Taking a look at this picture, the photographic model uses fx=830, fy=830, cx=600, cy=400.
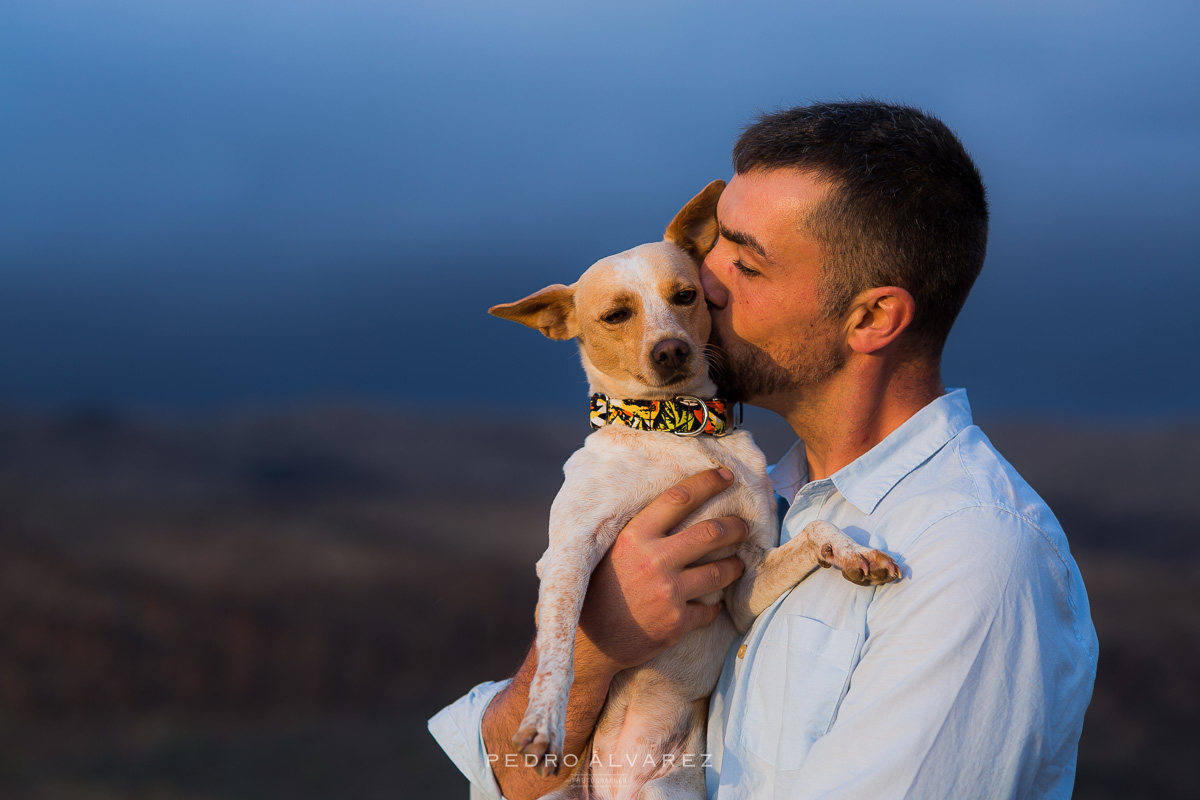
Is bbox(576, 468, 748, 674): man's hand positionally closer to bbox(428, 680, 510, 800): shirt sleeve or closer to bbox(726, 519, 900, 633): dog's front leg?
bbox(726, 519, 900, 633): dog's front leg

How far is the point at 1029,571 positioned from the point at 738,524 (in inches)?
30.8

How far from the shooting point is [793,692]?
1808mm

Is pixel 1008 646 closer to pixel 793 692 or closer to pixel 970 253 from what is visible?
pixel 793 692

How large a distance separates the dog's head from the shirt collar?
0.60 meters

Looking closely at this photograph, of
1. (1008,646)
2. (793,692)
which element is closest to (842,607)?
(793,692)

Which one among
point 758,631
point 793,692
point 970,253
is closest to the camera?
point 793,692

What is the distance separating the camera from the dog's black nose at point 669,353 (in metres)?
2.40

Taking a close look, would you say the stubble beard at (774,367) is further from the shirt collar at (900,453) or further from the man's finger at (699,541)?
the man's finger at (699,541)

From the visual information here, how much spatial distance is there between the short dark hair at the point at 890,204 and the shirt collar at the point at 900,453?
0.23 metres

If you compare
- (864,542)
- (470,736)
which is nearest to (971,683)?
(864,542)

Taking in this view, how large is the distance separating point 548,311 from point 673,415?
625mm

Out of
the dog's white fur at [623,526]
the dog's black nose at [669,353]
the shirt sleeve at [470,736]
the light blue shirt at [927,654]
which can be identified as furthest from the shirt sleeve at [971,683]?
the shirt sleeve at [470,736]

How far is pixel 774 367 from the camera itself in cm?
227

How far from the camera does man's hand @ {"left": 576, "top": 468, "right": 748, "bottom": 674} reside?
6.82ft
